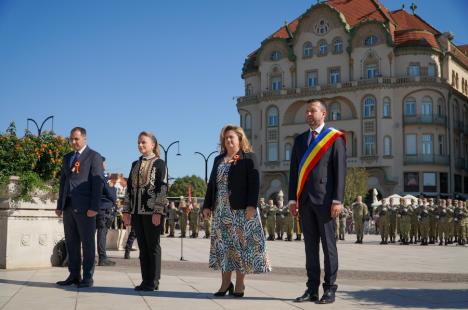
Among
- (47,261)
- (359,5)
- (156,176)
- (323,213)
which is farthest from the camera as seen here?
(359,5)

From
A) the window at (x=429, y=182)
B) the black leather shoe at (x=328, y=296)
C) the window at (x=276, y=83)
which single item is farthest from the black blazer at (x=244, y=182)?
the window at (x=276, y=83)

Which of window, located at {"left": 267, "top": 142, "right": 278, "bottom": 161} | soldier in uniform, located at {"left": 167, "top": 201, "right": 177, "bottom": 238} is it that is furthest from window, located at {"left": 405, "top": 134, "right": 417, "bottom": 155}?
soldier in uniform, located at {"left": 167, "top": 201, "right": 177, "bottom": 238}

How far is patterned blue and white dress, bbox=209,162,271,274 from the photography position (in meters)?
7.65

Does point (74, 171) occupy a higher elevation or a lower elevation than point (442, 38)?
lower

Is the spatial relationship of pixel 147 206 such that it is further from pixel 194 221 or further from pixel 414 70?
pixel 414 70

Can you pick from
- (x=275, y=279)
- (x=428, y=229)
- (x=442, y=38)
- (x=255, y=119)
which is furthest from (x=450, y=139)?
(x=275, y=279)

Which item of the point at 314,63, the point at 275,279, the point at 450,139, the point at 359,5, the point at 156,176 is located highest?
the point at 359,5

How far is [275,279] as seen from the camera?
10.1 meters

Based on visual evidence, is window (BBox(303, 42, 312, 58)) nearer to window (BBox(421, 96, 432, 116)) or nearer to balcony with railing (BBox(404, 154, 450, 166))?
window (BBox(421, 96, 432, 116))

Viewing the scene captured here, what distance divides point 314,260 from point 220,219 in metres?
1.30

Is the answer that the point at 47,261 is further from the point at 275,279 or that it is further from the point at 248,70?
the point at 248,70

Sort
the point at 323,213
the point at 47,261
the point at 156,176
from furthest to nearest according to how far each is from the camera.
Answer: the point at 47,261, the point at 156,176, the point at 323,213

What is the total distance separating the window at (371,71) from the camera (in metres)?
58.1

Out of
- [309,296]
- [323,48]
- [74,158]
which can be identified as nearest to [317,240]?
[309,296]
